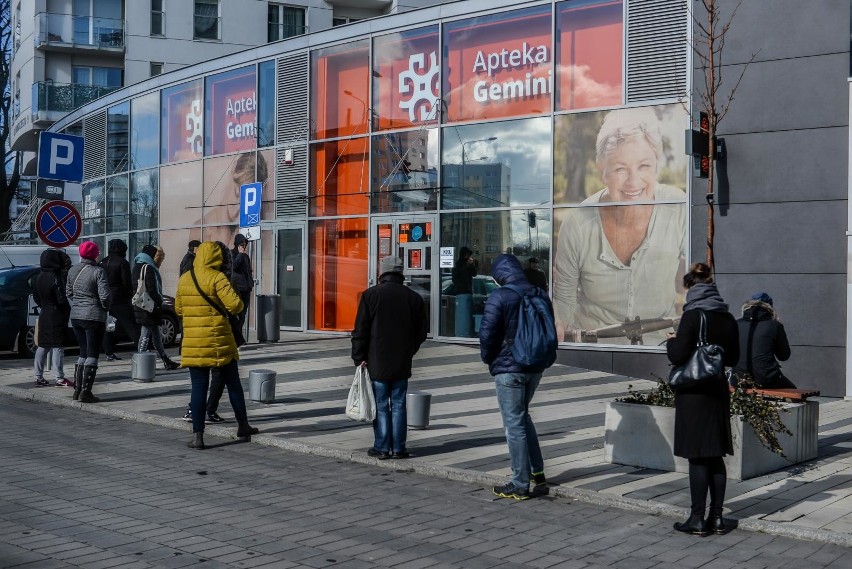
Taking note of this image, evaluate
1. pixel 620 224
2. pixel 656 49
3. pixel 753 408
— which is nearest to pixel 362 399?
pixel 753 408

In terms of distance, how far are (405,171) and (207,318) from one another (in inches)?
438

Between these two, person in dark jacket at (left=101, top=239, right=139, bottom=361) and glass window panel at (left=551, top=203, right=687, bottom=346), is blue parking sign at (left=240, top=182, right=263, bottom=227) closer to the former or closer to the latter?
person in dark jacket at (left=101, top=239, right=139, bottom=361)

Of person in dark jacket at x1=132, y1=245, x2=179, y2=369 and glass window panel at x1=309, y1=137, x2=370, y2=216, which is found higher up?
glass window panel at x1=309, y1=137, x2=370, y2=216

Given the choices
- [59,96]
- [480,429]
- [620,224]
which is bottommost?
[480,429]

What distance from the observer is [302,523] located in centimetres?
676

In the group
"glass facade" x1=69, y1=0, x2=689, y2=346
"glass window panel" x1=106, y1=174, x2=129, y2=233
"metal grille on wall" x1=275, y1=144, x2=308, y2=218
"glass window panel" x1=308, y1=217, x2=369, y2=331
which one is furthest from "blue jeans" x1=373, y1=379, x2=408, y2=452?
"glass window panel" x1=106, y1=174, x2=129, y2=233

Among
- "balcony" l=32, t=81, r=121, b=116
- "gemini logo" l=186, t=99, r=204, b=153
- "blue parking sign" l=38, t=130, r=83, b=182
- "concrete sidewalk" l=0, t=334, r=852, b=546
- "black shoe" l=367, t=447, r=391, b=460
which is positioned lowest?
"concrete sidewalk" l=0, t=334, r=852, b=546

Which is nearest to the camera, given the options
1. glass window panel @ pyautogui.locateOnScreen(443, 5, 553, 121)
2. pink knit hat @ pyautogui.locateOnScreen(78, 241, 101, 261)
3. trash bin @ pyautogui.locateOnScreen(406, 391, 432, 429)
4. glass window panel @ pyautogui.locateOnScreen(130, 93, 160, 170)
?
trash bin @ pyautogui.locateOnScreen(406, 391, 432, 429)

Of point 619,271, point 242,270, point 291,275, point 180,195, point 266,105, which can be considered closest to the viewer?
point 619,271

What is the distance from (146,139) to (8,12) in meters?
22.5

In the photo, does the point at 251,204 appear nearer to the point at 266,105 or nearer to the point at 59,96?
the point at 266,105

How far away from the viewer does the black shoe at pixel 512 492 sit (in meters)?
7.61

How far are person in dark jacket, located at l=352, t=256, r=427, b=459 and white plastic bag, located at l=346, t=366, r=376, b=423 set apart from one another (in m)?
0.10

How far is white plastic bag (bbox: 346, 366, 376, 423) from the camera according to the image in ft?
29.9
